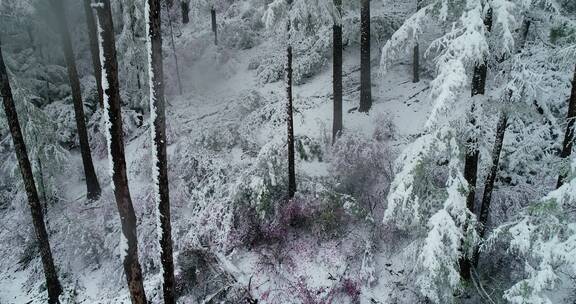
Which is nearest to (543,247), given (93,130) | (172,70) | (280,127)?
(280,127)

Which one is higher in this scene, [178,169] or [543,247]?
[543,247]

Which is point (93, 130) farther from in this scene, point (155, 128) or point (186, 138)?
point (155, 128)

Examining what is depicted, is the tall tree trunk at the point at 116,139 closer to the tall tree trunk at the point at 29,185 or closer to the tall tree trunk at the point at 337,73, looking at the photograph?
the tall tree trunk at the point at 29,185

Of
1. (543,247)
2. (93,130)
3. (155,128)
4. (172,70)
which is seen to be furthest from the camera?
(172,70)

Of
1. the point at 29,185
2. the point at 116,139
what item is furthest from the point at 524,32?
the point at 29,185

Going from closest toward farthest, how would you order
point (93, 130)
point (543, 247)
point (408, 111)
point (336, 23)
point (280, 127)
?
point (543, 247) → point (336, 23) → point (408, 111) → point (280, 127) → point (93, 130)

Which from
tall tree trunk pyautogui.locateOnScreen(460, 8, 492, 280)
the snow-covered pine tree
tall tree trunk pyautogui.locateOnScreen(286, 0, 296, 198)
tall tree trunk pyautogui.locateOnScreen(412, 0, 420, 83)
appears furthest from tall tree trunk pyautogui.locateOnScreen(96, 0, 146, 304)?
tall tree trunk pyautogui.locateOnScreen(412, 0, 420, 83)

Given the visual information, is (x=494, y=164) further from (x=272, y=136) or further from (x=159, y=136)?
(x=272, y=136)

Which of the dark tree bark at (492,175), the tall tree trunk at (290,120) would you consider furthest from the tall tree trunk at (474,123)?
the tall tree trunk at (290,120)
